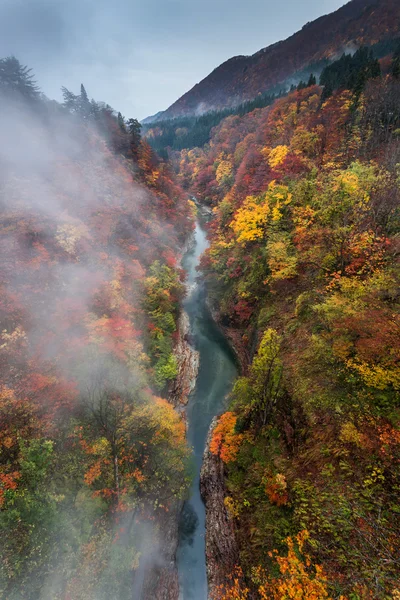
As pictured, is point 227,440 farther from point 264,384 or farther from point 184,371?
point 184,371

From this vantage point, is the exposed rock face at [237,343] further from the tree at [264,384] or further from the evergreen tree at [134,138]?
the evergreen tree at [134,138]

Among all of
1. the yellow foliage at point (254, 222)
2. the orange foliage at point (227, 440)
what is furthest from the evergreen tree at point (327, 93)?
the orange foliage at point (227, 440)

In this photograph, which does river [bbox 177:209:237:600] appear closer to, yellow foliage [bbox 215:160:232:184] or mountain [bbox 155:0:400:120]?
yellow foliage [bbox 215:160:232:184]

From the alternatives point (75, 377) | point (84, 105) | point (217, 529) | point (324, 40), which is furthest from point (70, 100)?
point (324, 40)

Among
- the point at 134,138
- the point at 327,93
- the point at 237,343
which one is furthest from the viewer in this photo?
the point at 134,138

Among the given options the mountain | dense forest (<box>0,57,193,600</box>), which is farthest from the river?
the mountain
